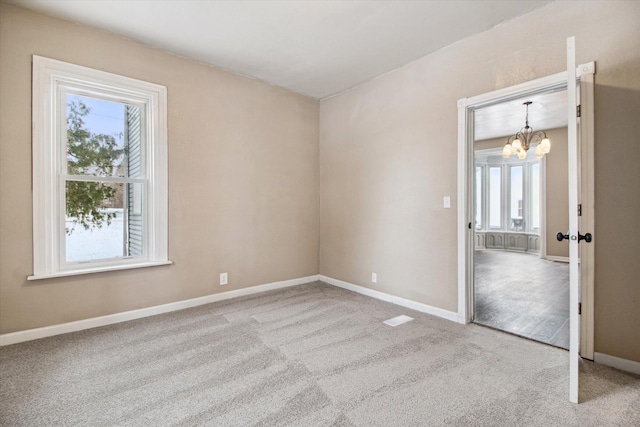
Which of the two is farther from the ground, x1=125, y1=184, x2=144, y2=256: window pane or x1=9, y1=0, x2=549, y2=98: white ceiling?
x1=9, y1=0, x2=549, y2=98: white ceiling

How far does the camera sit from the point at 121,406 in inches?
69.0

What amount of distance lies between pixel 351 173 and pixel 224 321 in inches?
96.7

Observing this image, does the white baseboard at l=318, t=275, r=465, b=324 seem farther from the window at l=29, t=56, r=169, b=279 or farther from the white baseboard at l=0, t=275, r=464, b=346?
the window at l=29, t=56, r=169, b=279

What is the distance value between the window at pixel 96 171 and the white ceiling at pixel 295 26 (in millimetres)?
518

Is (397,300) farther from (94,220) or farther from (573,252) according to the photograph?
(94,220)

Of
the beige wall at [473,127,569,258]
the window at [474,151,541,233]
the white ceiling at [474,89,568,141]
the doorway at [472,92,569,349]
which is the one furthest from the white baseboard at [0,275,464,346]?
the window at [474,151,541,233]

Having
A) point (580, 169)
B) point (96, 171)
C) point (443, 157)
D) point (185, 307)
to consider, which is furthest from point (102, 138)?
point (580, 169)

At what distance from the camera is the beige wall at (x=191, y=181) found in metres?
2.52

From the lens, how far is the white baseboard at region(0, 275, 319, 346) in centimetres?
255

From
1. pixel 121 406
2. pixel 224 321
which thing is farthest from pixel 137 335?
pixel 121 406

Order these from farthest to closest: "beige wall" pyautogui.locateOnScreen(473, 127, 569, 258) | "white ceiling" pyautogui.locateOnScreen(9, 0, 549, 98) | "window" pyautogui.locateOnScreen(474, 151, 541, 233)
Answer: "window" pyautogui.locateOnScreen(474, 151, 541, 233) < "beige wall" pyautogui.locateOnScreen(473, 127, 569, 258) < "white ceiling" pyautogui.locateOnScreen(9, 0, 549, 98)

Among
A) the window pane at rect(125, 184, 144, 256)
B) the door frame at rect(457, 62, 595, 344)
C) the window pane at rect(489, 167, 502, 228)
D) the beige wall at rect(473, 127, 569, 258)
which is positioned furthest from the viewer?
the window pane at rect(489, 167, 502, 228)

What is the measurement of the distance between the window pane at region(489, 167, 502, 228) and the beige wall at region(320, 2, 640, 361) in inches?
248

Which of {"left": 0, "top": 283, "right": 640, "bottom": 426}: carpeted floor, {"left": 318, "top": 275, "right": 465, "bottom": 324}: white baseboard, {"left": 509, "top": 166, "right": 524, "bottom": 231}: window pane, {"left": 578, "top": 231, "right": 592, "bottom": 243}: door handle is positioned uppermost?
{"left": 509, "top": 166, "right": 524, "bottom": 231}: window pane
